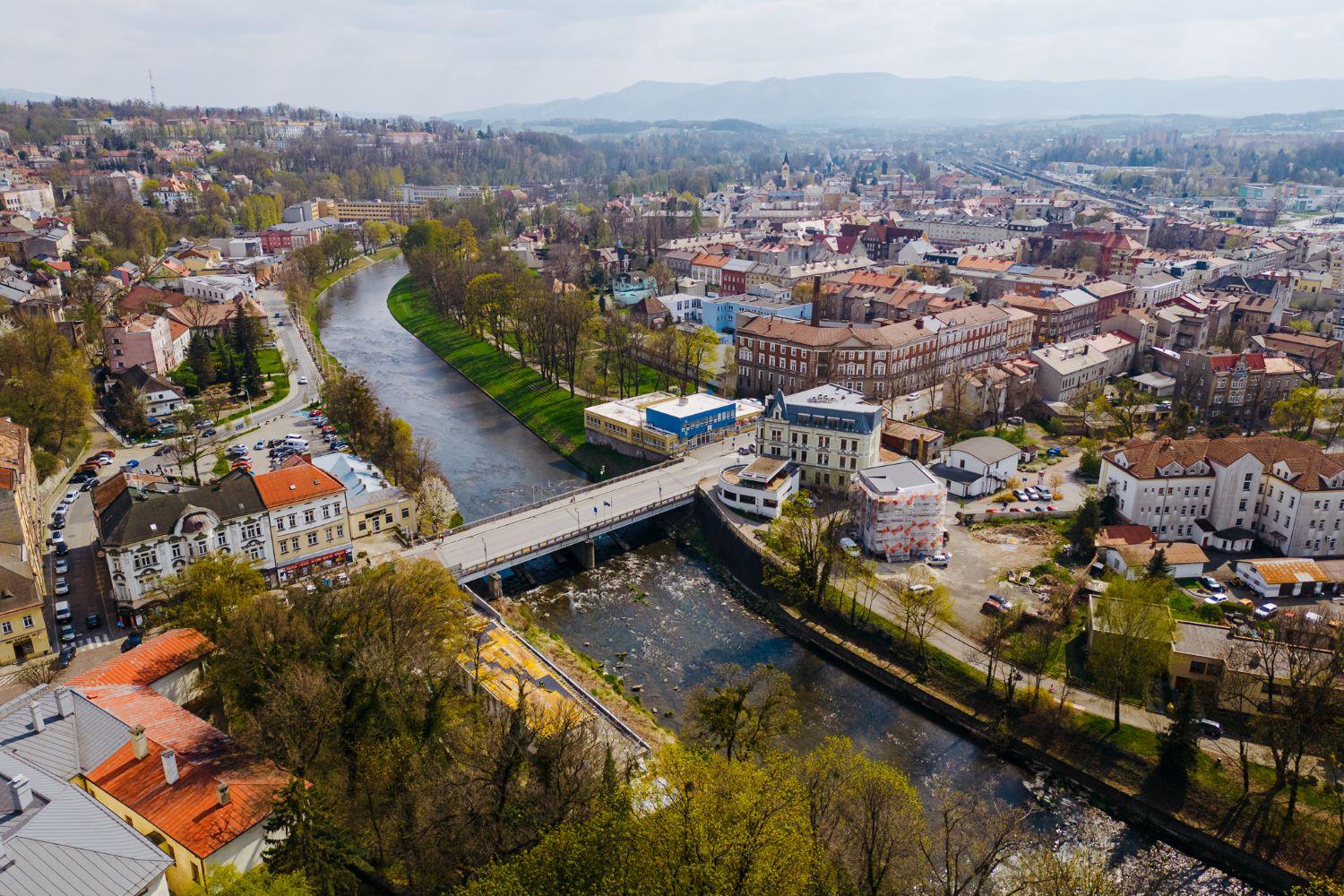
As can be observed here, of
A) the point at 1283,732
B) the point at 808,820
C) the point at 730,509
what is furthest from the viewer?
the point at 730,509

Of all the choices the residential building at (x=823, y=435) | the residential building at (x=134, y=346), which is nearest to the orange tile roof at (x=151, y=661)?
the residential building at (x=823, y=435)

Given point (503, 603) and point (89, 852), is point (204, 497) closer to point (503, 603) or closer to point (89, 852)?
point (503, 603)

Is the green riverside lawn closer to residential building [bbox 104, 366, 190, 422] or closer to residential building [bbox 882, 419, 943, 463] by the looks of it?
residential building [bbox 882, 419, 943, 463]

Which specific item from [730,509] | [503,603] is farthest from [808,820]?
[730,509]

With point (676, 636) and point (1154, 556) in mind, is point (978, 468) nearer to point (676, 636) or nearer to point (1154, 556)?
point (1154, 556)

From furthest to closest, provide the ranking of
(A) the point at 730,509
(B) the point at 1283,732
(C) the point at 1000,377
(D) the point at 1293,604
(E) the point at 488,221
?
1. (E) the point at 488,221
2. (C) the point at 1000,377
3. (A) the point at 730,509
4. (D) the point at 1293,604
5. (B) the point at 1283,732

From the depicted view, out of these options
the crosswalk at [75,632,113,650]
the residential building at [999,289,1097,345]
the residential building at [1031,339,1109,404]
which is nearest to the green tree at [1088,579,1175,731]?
the residential building at [1031,339,1109,404]
